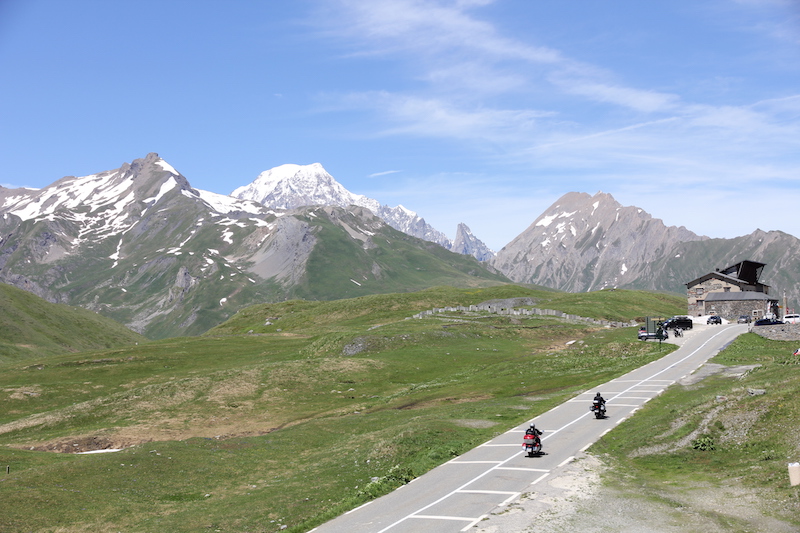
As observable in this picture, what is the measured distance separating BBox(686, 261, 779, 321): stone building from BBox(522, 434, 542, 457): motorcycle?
11225cm

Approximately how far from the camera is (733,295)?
139250mm

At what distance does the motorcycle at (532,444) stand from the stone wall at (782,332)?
196 feet

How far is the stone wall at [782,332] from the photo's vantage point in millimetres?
79688

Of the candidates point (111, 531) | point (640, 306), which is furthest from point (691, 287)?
point (111, 531)

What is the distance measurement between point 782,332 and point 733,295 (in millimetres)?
62992

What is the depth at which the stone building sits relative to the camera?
13550 cm

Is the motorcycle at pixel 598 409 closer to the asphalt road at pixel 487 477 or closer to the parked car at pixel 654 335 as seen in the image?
the asphalt road at pixel 487 477

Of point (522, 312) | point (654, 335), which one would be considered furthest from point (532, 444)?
point (522, 312)

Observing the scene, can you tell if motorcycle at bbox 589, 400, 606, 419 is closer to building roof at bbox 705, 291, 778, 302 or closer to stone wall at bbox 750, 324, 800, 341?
stone wall at bbox 750, 324, 800, 341

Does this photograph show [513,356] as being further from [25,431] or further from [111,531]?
[111,531]

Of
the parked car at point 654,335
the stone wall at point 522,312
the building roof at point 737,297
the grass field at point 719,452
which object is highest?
the building roof at point 737,297

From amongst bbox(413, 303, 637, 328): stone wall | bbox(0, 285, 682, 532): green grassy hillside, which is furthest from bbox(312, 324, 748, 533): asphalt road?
bbox(413, 303, 637, 328): stone wall

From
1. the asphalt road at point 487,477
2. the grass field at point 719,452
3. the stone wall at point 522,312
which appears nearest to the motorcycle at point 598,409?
the asphalt road at point 487,477

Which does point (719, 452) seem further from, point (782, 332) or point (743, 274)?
point (743, 274)
